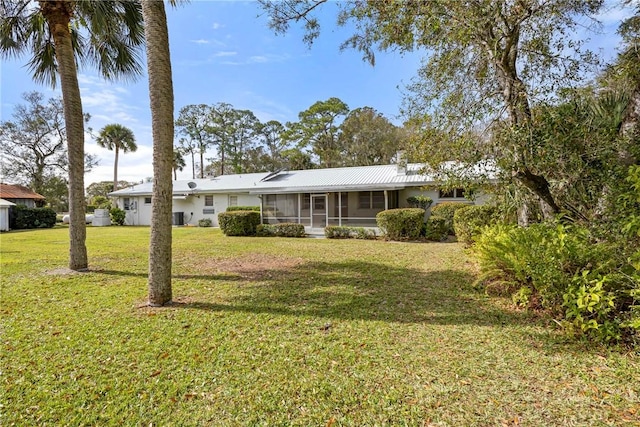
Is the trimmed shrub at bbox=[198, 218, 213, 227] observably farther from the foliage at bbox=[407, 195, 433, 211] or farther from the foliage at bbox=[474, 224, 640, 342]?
the foliage at bbox=[474, 224, 640, 342]

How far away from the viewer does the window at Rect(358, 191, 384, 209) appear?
17656 mm

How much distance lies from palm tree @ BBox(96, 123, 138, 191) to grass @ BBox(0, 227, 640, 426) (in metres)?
35.2

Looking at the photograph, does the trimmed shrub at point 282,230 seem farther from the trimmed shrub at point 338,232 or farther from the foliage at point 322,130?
the foliage at point 322,130

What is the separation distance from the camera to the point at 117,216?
26.2m

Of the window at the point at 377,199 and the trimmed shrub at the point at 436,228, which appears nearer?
the trimmed shrub at the point at 436,228

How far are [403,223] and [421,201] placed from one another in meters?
3.26

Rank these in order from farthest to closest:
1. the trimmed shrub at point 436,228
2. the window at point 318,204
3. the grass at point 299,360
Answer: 1. the window at point 318,204
2. the trimmed shrub at point 436,228
3. the grass at point 299,360

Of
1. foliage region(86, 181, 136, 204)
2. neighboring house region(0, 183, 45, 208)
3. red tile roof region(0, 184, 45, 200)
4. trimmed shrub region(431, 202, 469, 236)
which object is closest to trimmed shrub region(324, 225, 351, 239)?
trimmed shrub region(431, 202, 469, 236)

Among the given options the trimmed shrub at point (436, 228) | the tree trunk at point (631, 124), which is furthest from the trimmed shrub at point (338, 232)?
the tree trunk at point (631, 124)

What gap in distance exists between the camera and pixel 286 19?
664 centimetres

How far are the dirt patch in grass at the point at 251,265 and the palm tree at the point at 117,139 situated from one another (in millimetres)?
34210

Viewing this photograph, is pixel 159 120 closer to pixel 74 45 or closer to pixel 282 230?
pixel 74 45

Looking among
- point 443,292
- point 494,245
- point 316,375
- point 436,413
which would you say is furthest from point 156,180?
point 494,245

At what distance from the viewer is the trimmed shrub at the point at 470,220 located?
11.5m
